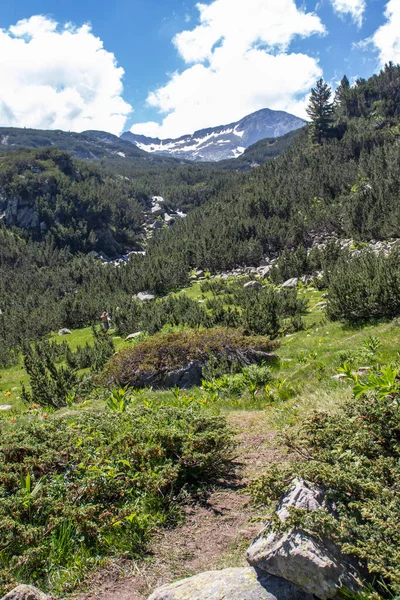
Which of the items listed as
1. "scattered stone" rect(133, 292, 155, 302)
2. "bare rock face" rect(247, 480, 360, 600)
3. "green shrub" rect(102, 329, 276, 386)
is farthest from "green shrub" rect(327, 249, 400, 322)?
"scattered stone" rect(133, 292, 155, 302)

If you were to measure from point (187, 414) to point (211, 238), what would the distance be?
44.8m

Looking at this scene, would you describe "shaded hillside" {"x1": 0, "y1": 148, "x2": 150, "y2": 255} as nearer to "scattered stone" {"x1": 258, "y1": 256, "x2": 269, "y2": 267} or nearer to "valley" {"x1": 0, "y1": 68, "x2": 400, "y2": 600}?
"scattered stone" {"x1": 258, "y1": 256, "x2": 269, "y2": 267}

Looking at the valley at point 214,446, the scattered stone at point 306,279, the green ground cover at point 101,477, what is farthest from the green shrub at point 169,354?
the scattered stone at point 306,279

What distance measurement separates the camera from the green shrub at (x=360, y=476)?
240cm

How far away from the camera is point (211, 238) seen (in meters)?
48.9

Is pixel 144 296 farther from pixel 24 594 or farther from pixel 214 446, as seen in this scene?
Result: pixel 24 594

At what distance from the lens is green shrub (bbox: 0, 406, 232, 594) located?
3330 mm

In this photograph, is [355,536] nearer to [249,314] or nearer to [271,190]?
[249,314]

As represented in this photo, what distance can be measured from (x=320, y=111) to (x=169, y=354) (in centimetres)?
7367

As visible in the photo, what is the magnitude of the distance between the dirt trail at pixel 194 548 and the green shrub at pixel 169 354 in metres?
6.45

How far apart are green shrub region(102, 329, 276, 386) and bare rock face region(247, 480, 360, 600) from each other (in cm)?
819

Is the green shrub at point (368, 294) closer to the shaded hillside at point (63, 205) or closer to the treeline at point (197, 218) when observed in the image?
the treeline at point (197, 218)

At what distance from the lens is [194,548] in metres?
3.46

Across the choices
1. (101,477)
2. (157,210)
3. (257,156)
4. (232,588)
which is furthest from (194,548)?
(257,156)
